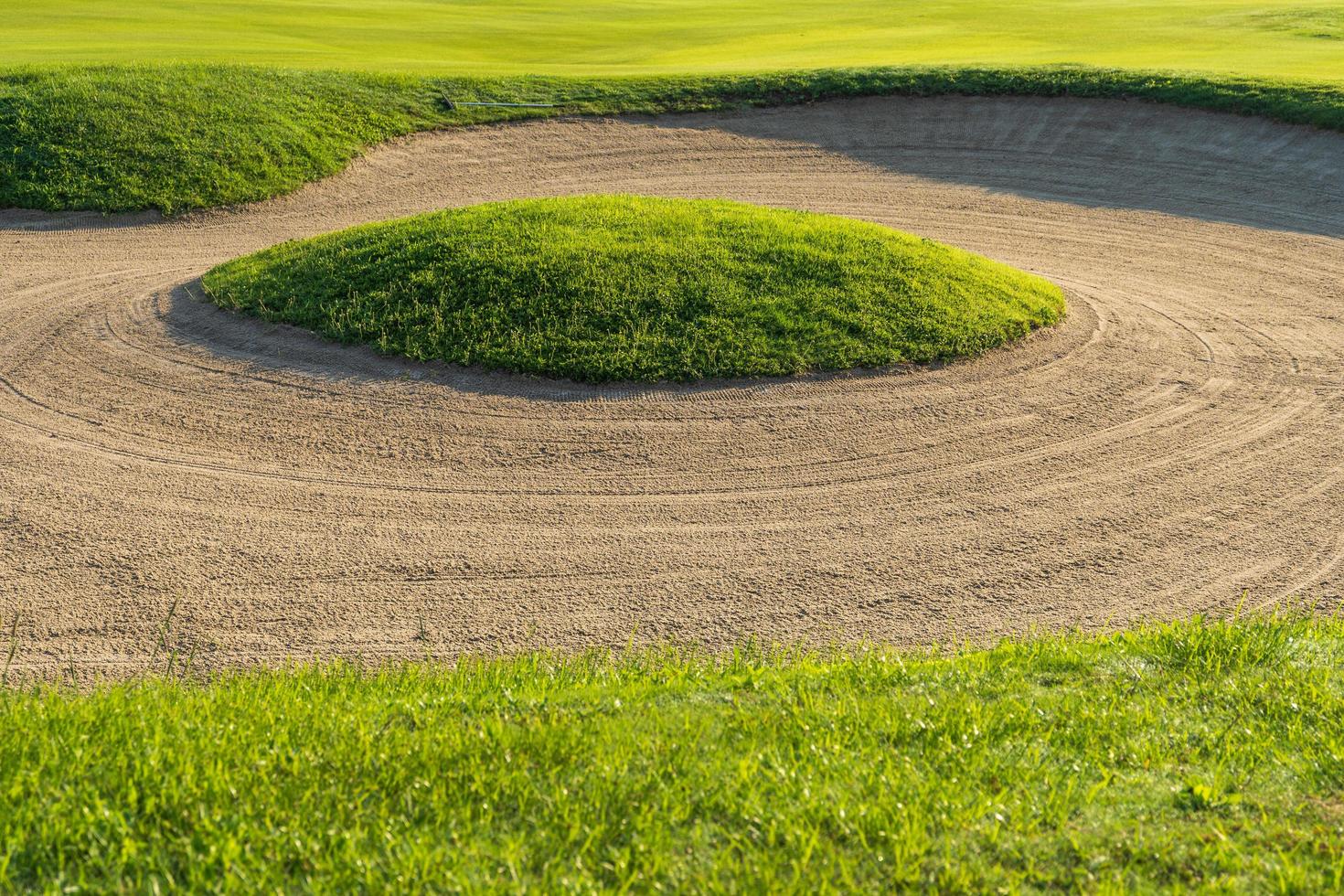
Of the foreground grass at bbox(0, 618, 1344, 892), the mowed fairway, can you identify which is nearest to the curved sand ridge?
the foreground grass at bbox(0, 618, 1344, 892)

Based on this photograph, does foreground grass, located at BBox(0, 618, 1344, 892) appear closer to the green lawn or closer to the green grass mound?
the green grass mound

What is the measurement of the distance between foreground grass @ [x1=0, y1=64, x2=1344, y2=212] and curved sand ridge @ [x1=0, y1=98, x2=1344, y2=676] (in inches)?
109

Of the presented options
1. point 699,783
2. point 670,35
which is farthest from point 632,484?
point 670,35

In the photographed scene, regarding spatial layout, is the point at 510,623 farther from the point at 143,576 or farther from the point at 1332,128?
the point at 1332,128

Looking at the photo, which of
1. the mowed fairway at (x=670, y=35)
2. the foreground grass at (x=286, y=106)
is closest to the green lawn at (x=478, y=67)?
the foreground grass at (x=286, y=106)

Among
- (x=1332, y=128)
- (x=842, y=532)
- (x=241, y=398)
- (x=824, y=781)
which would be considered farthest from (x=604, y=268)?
(x=1332, y=128)

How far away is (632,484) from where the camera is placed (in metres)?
10.2

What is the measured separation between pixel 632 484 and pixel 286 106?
50.8 feet

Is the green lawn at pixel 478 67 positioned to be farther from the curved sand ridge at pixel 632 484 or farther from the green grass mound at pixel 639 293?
the green grass mound at pixel 639 293

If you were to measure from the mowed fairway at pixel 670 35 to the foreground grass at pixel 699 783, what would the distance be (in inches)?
886

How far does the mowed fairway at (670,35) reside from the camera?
26.8 metres

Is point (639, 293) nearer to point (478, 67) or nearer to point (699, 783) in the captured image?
point (699, 783)

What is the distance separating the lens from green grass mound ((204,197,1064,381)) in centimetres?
1230

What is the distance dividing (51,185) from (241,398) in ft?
33.7
